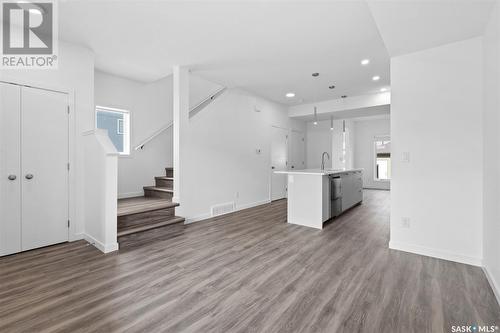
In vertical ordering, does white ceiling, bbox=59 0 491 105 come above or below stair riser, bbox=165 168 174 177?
above

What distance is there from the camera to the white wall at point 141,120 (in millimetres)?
4672

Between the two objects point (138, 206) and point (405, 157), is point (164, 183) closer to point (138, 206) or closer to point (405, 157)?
point (138, 206)

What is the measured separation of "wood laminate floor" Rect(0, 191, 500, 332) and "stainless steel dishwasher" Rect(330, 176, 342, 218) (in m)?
1.11

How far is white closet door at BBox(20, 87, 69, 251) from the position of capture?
2932 mm

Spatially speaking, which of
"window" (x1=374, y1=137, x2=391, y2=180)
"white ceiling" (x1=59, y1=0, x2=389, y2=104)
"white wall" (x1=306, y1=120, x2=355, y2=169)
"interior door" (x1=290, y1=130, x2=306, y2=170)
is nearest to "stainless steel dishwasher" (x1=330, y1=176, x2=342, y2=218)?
"white ceiling" (x1=59, y1=0, x2=389, y2=104)

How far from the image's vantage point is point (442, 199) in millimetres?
2730

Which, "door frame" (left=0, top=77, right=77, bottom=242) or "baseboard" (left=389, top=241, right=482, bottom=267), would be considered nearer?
"baseboard" (left=389, top=241, right=482, bottom=267)

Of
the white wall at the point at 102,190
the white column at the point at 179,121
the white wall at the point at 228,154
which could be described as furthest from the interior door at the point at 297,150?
the white wall at the point at 102,190

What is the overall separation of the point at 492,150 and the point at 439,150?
61 centimetres

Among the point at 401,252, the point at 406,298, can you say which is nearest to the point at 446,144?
the point at 401,252

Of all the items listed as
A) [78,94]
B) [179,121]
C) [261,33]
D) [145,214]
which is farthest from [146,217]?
[261,33]

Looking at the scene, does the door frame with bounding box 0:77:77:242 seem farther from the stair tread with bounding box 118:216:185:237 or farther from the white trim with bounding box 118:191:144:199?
the white trim with bounding box 118:191:144:199
